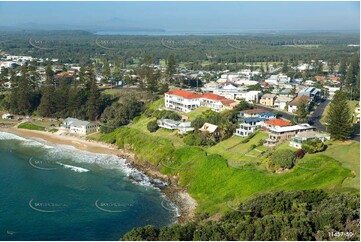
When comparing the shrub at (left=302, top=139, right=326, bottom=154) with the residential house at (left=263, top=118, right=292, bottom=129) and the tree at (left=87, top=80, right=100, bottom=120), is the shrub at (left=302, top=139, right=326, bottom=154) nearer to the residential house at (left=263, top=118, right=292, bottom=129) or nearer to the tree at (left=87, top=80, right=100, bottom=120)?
the residential house at (left=263, top=118, right=292, bottom=129)

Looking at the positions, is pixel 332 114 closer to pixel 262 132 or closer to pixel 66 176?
pixel 262 132

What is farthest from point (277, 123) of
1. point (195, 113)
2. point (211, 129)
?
point (195, 113)

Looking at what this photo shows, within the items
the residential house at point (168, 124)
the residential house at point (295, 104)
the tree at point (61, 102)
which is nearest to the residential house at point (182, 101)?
the residential house at point (168, 124)

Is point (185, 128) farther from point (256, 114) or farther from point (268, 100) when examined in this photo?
point (268, 100)

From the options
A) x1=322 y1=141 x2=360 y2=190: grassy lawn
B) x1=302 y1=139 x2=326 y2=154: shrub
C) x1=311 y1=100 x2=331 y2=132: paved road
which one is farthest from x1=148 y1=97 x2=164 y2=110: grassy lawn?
x1=322 y1=141 x2=360 y2=190: grassy lawn

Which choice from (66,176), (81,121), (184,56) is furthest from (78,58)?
(66,176)

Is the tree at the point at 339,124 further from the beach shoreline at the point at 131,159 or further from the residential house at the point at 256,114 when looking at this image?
the beach shoreline at the point at 131,159
